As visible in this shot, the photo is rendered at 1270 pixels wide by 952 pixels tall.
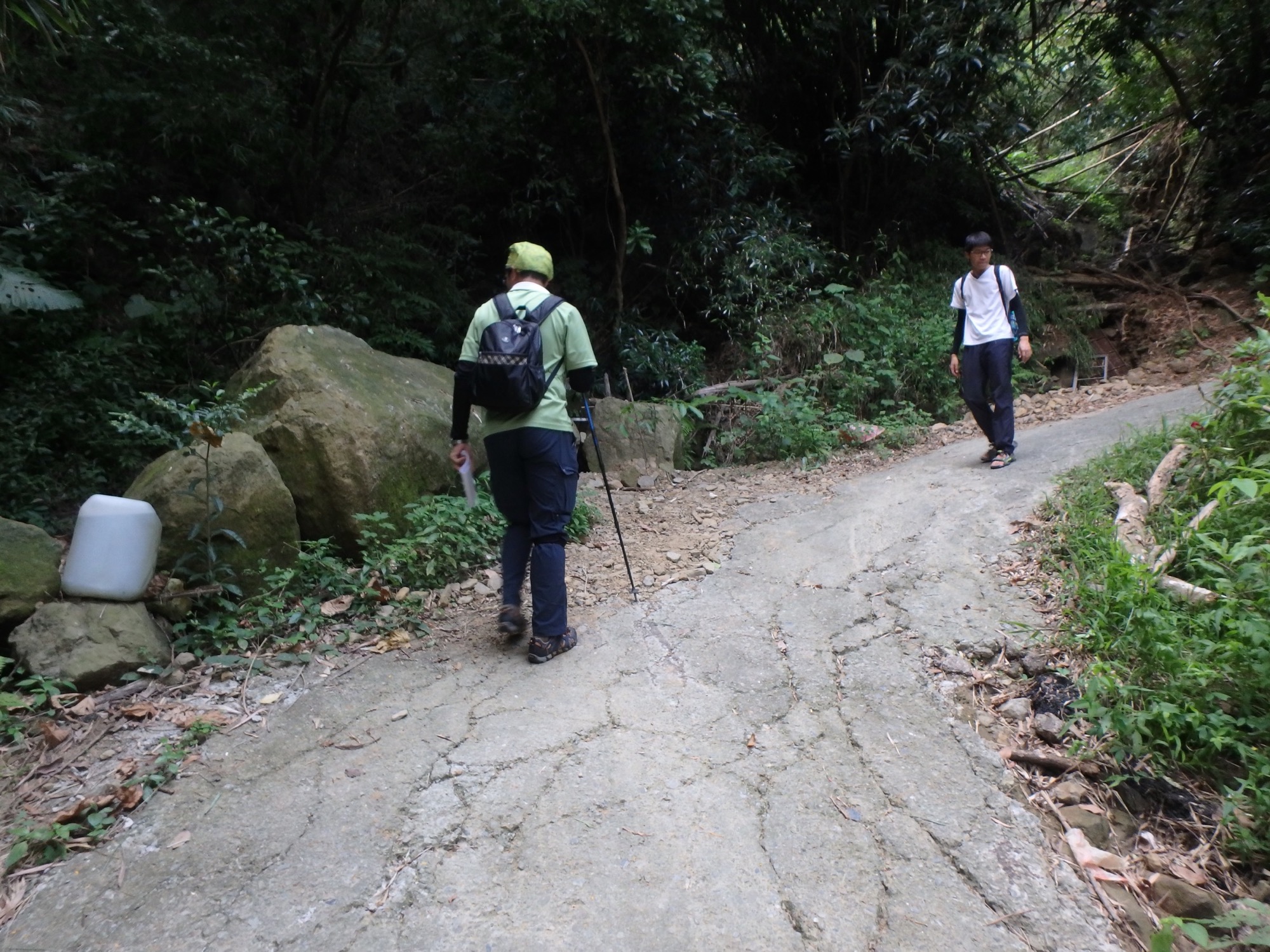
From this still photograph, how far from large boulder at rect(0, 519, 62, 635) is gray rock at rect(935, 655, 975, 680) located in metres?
4.04

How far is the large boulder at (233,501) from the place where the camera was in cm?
408

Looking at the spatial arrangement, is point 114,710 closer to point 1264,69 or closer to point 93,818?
point 93,818

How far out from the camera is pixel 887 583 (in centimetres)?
434

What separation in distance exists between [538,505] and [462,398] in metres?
0.62

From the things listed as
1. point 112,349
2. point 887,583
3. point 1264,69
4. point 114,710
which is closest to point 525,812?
point 114,710

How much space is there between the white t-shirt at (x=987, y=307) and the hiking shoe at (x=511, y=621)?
13.0 feet

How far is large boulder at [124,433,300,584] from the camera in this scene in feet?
13.4

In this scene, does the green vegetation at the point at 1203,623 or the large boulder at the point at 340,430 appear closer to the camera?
the green vegetation at the point at 1203,623

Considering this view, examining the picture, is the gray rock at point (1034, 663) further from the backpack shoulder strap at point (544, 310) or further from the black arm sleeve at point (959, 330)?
the black arm sleeve at point (959, 330)

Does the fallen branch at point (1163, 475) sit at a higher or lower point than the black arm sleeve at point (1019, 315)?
lower

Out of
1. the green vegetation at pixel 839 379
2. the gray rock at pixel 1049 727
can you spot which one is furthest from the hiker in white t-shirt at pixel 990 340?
the gray rock at pixel 1049 727

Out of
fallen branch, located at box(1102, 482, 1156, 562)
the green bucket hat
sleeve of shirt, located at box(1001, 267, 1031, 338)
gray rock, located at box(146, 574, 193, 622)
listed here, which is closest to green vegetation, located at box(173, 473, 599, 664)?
gray rock, located at box(146, 574, 193, 622)

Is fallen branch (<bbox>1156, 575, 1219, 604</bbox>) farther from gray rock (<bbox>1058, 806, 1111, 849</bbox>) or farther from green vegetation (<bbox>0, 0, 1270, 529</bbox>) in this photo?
green vegetation (<bbox>0, 0, 1270, 529</bbox>)

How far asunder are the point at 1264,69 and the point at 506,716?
12.9m
